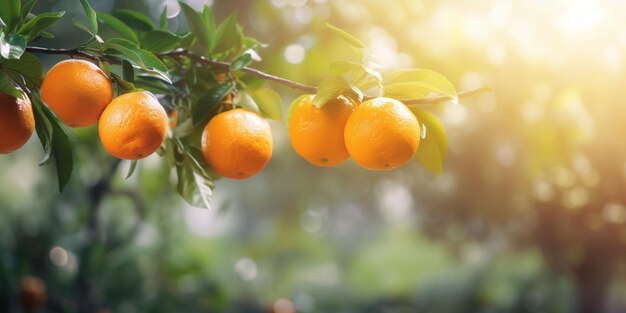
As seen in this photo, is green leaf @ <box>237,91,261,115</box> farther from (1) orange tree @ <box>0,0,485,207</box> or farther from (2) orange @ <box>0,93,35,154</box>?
(2) orange @ <box>0,93,35,154</box>

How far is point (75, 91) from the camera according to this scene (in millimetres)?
520

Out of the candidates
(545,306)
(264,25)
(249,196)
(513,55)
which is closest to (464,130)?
(513,55)

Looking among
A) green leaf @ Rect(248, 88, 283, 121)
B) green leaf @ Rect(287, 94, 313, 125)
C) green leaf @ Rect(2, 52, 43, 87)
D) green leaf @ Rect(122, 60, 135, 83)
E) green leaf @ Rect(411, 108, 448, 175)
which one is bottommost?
green leaf @ Rect(2, 52, 43, 87)

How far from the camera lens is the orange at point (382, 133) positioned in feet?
1.72

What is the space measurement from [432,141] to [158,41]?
1.05 feet

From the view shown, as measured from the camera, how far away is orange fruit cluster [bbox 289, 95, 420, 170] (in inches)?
20.8

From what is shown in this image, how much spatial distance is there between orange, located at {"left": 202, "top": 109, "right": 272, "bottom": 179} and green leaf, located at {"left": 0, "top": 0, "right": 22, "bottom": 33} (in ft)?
A: 0.69

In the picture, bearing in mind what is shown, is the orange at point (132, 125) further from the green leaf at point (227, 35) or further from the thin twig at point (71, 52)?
the green leaf at point (227, 35)

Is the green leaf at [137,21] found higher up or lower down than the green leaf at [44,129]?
higher up

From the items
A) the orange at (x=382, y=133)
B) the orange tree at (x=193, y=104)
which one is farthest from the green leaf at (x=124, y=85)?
the orange at (x=382, y=133)

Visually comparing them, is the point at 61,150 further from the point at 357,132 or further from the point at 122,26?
the point at 357,132

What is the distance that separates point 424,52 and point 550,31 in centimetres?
38

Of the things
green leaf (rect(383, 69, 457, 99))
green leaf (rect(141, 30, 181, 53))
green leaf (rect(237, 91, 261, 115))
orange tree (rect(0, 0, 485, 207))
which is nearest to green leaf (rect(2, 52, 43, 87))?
orange tree (rect(0, 0, 485, 207))

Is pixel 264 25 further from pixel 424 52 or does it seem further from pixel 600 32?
pixel 600 32
